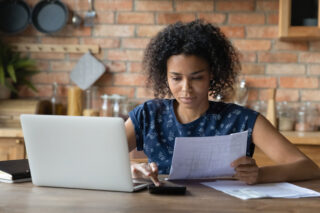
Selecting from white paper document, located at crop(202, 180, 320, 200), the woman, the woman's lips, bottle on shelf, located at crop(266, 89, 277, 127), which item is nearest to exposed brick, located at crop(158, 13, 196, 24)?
bottle on shelf, located at crop(266, 89, 277, 127)

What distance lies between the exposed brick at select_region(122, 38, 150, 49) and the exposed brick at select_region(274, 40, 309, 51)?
0.90m

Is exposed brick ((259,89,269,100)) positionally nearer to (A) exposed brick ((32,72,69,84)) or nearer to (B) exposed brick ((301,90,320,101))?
(B) exposed brick ((301,90,320,101))

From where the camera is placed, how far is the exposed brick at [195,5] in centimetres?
324

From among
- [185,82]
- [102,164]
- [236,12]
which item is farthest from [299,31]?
[102,164]

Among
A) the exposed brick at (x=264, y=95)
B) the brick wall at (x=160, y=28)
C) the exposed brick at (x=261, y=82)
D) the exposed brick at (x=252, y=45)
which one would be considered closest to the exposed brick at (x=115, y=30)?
the brick wall at (x=160, y=28)

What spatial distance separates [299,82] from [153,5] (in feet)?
3.71

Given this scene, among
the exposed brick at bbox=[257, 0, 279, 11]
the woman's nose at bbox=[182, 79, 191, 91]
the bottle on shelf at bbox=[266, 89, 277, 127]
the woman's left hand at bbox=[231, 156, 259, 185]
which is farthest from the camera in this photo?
the exposed brick at bbox=[257, 0, 279, 11]

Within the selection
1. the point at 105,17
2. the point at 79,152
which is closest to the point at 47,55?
the point at 105,17

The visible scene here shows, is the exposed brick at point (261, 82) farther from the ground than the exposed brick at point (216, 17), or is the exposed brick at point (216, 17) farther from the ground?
the exposed brick at point (216, 17)

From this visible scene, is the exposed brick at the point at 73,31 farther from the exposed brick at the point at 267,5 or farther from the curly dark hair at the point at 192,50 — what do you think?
the curly dark hair at the point at 192,50

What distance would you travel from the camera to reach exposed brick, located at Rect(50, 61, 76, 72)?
3398 millimetres

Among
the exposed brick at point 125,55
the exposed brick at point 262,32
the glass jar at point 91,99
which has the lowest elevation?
the glass jar at point 91,99

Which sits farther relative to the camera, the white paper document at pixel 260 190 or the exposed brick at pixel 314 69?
the exposed brick at pixel 314 69

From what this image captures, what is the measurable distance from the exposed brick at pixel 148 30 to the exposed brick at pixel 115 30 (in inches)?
2.2
